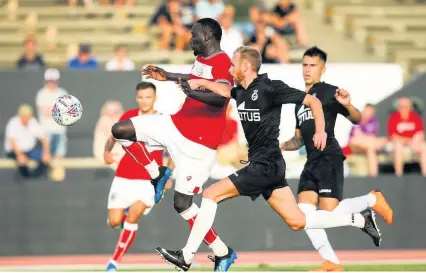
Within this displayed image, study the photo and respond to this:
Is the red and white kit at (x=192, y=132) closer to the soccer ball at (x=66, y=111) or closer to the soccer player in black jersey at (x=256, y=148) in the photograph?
the soccer player in black jersey at (x=256, y=148)

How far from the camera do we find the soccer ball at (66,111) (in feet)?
40.7

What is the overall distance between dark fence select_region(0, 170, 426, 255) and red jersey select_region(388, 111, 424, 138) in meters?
0.91

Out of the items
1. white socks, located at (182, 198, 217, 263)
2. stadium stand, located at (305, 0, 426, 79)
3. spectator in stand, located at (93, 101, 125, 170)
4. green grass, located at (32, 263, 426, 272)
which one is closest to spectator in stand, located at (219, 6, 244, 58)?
spectator in stand, located at (93, 101, 125, 170)

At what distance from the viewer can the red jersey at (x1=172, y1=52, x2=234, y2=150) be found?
478 inches

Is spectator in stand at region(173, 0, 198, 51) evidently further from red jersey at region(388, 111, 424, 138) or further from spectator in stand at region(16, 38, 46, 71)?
red jersey at region(388, 111, 424, 138)

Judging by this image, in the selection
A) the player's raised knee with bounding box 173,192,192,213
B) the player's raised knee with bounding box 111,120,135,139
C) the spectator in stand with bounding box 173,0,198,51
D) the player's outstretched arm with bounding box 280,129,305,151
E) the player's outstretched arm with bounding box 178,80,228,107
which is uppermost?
the spectator in stand with bounding box 173,0,198,51

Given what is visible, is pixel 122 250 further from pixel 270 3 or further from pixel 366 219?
pixel 270 3

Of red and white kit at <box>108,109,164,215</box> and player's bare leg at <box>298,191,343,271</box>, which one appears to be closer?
player's bare leg at <box>298,191,343,271</box>

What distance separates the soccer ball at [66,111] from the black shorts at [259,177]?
1982mm

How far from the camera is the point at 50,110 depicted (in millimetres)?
18844

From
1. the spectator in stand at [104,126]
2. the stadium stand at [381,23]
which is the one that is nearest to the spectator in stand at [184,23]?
the spectator in stand at [104,126]

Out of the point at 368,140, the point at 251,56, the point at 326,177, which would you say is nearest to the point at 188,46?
the point at 368,140

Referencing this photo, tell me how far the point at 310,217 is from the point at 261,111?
51.7 inches

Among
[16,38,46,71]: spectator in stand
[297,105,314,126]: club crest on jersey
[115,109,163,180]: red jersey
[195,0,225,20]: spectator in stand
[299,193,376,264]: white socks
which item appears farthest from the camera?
[195,0,225,20]: spectator in stand
